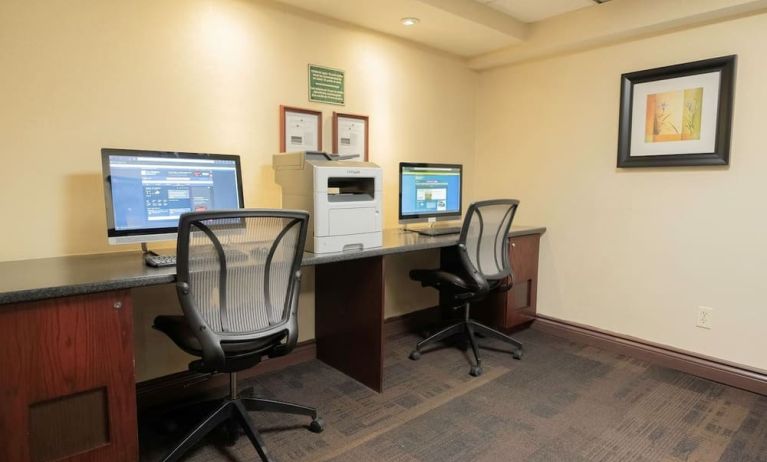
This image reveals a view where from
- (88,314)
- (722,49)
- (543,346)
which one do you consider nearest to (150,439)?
(88,314)

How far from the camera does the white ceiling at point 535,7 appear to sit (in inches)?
113

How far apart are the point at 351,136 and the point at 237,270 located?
5.15ft

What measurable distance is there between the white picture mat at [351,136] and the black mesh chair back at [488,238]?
91 cm

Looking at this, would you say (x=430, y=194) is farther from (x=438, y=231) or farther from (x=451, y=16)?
(x=451, y=16)

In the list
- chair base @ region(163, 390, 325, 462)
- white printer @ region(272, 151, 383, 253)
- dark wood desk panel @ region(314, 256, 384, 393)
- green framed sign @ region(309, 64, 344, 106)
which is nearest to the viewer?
chair base @ region(163, 390, 325, 462)

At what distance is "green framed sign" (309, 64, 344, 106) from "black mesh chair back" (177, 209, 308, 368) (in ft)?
4.41

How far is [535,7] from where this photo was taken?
297cm

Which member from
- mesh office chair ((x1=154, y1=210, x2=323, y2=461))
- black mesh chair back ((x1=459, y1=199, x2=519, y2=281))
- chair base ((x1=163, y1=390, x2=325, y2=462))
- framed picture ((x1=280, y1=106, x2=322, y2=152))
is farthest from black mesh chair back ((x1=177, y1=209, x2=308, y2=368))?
black mesh chair back ((x1=459, y1=199, x2=519, y2=281))

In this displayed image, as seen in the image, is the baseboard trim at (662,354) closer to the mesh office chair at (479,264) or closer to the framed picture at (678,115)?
the mesh office chair at (479,264)

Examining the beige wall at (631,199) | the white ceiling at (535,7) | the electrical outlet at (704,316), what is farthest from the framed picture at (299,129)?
the electrical outlet at (704,316)

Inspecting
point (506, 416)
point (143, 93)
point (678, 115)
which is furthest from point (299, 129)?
point (678, 115)

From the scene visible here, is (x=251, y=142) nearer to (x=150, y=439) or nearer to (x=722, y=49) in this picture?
(x=150, y=439)

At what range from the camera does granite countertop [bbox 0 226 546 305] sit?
138 cm

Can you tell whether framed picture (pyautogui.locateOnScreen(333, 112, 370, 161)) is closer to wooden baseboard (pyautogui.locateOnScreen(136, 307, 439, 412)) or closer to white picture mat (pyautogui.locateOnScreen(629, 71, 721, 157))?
wooden baseboard (pyautogui.locateOnScreen(136, 307, 439, 412))
